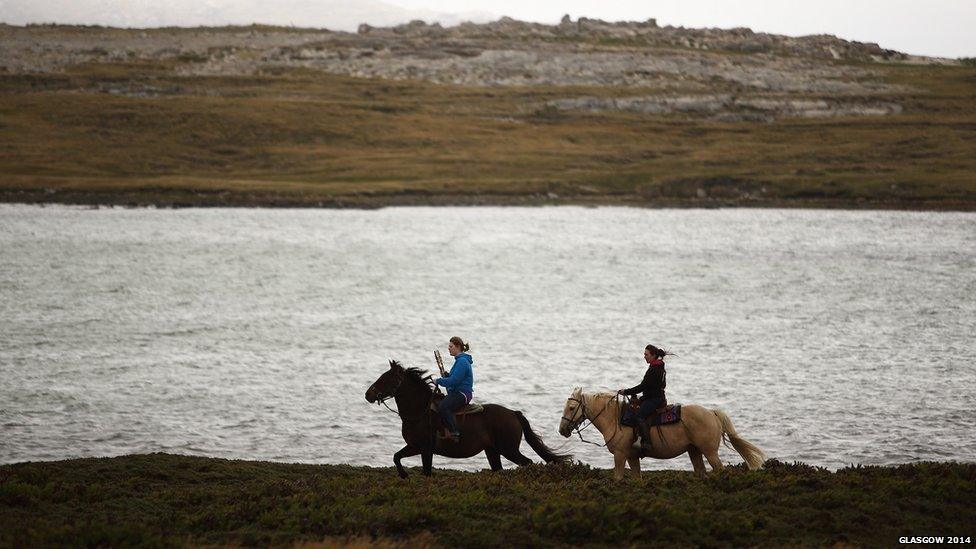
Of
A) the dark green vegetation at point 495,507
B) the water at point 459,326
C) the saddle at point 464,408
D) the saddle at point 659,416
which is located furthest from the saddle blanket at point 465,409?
the water at point 459,326

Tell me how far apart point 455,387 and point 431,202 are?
94045mm

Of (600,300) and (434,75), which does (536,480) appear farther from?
(434,75)

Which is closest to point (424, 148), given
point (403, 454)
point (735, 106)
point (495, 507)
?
point (735, 106)

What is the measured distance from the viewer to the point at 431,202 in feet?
376

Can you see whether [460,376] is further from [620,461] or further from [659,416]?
[659,416]

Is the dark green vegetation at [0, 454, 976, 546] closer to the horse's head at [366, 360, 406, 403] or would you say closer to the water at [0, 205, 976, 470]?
the horse's head at [366, 360, 406, 403]

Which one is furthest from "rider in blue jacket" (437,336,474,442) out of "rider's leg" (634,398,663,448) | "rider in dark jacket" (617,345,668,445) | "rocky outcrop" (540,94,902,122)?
"rocky outcrop" (540,94,902,122)

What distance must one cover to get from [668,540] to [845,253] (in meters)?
73.5

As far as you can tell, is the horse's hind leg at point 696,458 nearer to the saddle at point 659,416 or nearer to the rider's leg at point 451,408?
the saddle at point 659,416

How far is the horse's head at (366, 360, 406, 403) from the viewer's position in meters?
20.7

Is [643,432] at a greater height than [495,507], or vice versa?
[643,432]

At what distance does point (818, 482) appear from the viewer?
2025 centimetres

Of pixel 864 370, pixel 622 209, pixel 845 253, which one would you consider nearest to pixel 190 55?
pixel 622 209

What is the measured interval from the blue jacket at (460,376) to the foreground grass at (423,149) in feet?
305
